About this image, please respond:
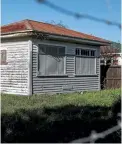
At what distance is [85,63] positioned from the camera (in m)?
20.2

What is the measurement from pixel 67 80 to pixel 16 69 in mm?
3074

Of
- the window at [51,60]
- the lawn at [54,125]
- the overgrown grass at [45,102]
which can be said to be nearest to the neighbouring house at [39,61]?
the window at [51,60]

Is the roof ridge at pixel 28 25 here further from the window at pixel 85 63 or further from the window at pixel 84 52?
the window at pixel 85 63

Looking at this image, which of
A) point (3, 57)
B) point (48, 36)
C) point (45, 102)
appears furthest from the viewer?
point (3, 57)

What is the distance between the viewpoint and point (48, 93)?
17406mm

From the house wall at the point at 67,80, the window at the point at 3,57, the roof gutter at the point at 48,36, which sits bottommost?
the house wall at the point at 67,80

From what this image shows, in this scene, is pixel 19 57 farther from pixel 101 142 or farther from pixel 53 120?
pixel 101 142

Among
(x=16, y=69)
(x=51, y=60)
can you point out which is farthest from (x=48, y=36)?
(x=16, y=69)

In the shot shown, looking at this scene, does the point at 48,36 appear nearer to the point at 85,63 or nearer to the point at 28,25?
the point at 28,25

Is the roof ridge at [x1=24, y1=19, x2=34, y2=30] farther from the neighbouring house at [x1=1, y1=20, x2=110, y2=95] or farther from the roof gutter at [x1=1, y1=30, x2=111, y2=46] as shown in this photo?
the roof gutter at [x1=1, y1=30, x2=111, y2=46]

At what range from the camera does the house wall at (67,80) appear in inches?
659

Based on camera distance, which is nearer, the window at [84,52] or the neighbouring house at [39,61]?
the neighbouring house at [39,61]

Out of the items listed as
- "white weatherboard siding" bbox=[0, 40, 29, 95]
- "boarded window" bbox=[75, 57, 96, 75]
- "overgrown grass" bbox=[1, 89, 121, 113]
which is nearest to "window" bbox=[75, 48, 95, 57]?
"boarded window" bbox=[75, 57, 96, 75]

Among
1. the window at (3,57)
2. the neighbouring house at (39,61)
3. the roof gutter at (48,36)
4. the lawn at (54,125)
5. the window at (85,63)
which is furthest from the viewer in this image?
the window at (85,63)
